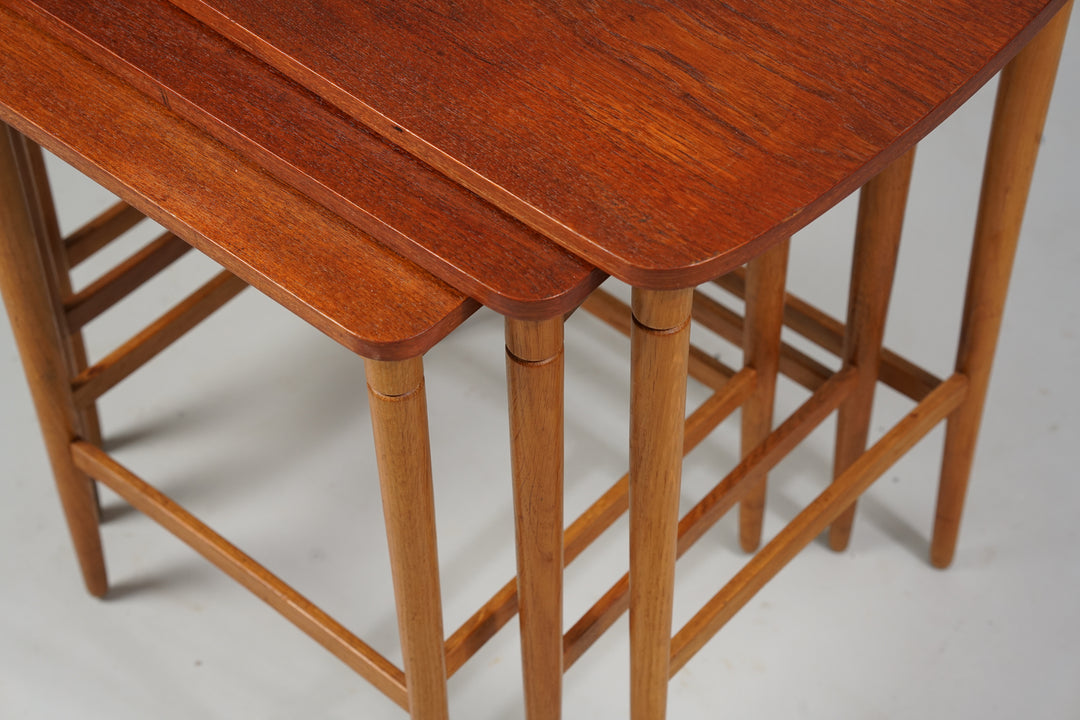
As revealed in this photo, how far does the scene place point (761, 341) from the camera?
1333mm

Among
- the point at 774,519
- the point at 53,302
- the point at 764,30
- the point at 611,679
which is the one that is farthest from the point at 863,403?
the point at 53,302

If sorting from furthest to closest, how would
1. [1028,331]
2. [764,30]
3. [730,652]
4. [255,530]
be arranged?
1. [1028,331]
2. [255,530]
3. [730,652]
4. [764,30]

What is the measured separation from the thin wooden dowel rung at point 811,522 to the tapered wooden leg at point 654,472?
7 cm

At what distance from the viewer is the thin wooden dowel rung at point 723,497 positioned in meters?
1.17

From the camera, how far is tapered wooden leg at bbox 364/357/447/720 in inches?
34.0

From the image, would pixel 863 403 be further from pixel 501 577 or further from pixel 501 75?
pixel 501 75

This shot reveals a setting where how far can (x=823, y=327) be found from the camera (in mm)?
1424

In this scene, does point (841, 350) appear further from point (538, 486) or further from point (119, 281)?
point (119, 281)

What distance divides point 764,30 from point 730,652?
73 cm

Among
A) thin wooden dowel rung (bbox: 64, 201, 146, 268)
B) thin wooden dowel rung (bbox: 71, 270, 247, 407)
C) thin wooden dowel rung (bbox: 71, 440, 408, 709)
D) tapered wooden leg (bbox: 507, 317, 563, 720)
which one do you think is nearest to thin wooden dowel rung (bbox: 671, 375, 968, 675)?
tapered wooden leg (bbox: 507, 317, 563, 720)

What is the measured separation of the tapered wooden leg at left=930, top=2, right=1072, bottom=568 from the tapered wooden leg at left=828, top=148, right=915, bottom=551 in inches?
2.9

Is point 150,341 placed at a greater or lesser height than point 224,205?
lesser

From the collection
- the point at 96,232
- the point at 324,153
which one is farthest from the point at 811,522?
the point at 96,232

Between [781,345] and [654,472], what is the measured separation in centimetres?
49
